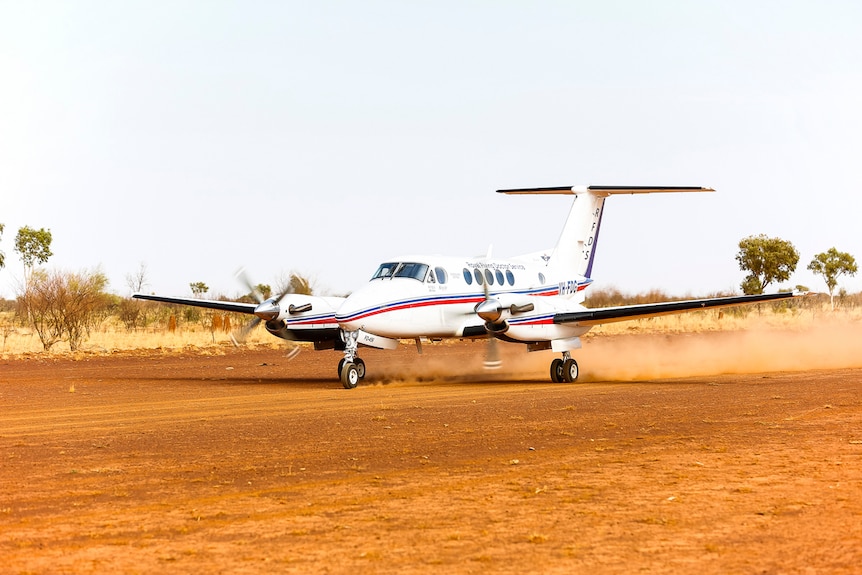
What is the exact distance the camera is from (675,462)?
1116 cm

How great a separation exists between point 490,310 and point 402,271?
7.52 ft

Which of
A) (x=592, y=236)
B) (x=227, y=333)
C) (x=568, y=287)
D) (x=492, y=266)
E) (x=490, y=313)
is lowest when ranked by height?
(x=490, y=313)

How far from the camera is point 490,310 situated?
76.3ft

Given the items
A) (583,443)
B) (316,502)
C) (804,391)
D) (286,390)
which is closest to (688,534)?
(316,502)

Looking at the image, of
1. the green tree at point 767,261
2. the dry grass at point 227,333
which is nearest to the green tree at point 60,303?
the dry grass at point 227,333

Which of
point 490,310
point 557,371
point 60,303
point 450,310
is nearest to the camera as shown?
point 490,310

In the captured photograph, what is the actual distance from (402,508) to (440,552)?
1.63m

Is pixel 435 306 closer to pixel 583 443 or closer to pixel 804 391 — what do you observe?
pixel 804 391

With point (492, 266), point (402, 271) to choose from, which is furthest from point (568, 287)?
point (402, 271)

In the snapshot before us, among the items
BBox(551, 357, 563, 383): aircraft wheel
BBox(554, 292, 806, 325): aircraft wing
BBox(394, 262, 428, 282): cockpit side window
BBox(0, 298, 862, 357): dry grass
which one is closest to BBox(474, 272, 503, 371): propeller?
BBox(394, 262, 428, 282): cockpit side window

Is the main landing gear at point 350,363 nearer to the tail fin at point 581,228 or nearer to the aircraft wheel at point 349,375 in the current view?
the aircraft wheel at point 349,375

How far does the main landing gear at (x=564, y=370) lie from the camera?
24766 millimetres

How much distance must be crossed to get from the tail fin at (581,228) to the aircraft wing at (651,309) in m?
3.95

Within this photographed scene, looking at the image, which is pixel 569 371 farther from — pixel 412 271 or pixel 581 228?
pixel 581 228
